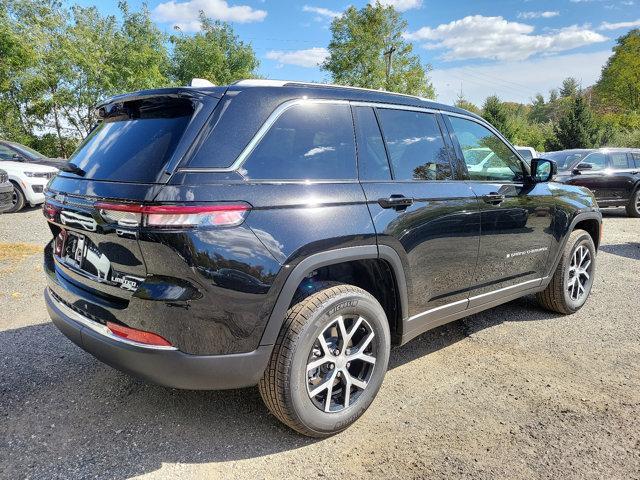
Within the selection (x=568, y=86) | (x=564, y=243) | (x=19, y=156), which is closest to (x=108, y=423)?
(x=564, y=243)

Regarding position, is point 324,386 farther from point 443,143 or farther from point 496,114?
point 496,114

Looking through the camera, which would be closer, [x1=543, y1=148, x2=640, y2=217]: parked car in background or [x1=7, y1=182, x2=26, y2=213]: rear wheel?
[x1=7, y1=182, x2=26, y2=213]: rear wheel

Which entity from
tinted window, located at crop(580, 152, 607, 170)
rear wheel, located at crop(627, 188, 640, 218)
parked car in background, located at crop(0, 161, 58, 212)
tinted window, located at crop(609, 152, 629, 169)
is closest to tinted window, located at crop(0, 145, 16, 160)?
parked car in background, located at crop(0, 161, 58, 212)

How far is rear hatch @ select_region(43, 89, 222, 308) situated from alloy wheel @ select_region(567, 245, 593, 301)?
3810 mm

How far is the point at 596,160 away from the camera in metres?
11.3

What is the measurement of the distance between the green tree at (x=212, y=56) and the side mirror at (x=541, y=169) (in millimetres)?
33270

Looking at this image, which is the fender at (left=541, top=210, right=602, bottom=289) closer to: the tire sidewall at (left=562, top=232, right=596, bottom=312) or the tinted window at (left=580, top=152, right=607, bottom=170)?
the tire sidewall at (left=562, top=232, right=596, bottom=312)

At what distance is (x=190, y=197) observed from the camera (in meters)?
2.04

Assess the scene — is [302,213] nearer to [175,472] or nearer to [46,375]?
[175,472]

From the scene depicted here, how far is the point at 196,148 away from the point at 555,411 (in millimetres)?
2572

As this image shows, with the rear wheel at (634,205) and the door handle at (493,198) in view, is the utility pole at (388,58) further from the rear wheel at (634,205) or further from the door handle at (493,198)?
the door handle at (493,198)

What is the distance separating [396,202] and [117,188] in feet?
4.96

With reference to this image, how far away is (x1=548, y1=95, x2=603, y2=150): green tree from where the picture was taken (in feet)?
94.8

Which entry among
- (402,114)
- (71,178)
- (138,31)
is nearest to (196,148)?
(71,178)
